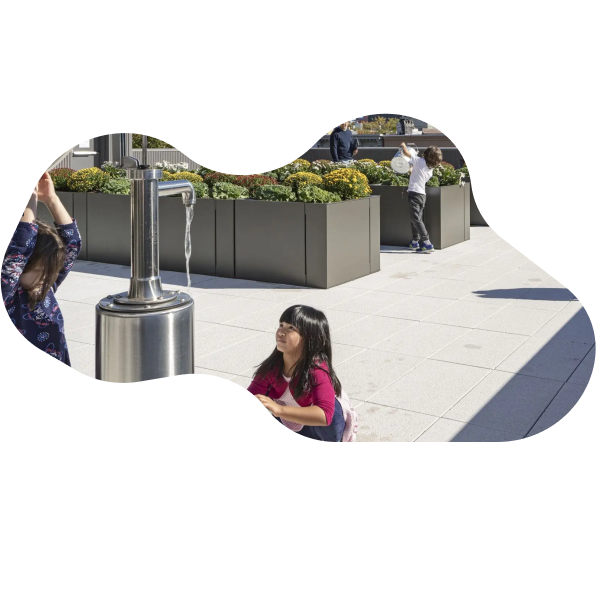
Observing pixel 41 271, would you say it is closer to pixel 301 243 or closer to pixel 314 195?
pixel 301 243

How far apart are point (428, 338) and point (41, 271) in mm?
4019

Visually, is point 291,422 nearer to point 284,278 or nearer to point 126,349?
point 126,349

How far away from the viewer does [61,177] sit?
2.10 metres

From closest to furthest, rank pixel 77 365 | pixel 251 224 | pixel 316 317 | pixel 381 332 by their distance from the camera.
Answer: pixel 77 365 → pixel 316 317 → pixel 381 332 → pixel 251 224

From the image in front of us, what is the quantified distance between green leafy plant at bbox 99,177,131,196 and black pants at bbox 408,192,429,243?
887 cm

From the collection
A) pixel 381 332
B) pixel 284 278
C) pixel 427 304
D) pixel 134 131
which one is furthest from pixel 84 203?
pixel 284 278

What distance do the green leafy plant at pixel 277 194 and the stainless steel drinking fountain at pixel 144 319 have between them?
6.39 m

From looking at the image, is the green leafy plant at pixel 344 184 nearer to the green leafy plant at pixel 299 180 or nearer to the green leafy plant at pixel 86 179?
the green leafy plant at pixel 299 180

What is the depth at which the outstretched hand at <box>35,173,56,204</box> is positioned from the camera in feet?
5.71

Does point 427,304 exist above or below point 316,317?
below

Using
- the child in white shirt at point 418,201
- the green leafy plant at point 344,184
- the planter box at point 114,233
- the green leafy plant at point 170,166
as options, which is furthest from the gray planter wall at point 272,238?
the green leafy plant at point 170,166

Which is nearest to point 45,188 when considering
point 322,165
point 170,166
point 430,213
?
point 170,166

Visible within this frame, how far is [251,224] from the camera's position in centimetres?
855

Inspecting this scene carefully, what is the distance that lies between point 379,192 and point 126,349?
10639 mm
